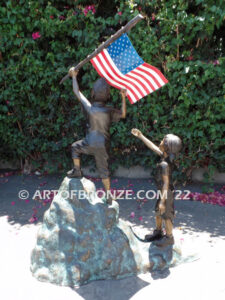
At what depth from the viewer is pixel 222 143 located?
20.0ft

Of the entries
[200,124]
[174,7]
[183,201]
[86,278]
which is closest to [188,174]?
[183,201]

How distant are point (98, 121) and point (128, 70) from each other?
29.8 inches

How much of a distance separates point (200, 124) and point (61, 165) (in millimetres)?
3556

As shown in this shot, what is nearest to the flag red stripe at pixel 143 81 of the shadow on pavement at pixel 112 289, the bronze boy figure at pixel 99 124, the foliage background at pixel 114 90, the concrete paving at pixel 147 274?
the bronze boy figure at pixel 99 124

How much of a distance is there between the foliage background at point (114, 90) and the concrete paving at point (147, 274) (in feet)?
4.28

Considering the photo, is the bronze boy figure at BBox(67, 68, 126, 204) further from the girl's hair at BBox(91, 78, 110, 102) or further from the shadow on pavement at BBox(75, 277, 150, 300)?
the shadow on pavement at BBox(75, 277, 150, 300)

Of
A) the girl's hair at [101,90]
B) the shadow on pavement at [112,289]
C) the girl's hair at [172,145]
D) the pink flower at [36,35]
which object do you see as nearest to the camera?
the shadow on pavement at [112,289]

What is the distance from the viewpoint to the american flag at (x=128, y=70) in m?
3.59

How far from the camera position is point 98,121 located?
143 inches

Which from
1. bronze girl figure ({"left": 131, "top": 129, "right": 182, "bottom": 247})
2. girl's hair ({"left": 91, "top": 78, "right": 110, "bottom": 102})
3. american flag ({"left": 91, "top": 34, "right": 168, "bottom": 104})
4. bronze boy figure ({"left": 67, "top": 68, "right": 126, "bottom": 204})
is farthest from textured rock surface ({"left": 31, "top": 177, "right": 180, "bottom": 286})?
american flag ({"left": 91, "top": 34, "right": 168, "bottom": 104})

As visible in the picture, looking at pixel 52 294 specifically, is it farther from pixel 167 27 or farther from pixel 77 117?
pixel 167 27

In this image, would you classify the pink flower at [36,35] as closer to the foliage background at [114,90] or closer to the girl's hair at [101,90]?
the foliage background at [114,90]

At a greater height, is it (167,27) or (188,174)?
(167,27)

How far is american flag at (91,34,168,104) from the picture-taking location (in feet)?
11.8
